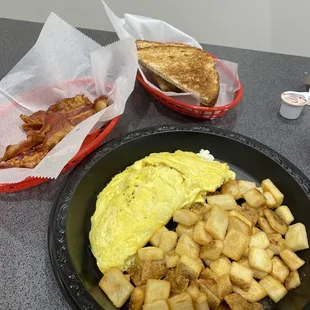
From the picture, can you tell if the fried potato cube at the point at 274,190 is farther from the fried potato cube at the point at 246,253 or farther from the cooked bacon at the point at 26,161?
the cooked bacon at the point at 26,161

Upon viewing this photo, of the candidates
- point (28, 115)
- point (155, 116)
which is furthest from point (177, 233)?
point (28, 115)

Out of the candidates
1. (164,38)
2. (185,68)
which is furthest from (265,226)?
(164,38)

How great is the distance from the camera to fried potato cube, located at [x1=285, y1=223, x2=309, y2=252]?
3.12 feet

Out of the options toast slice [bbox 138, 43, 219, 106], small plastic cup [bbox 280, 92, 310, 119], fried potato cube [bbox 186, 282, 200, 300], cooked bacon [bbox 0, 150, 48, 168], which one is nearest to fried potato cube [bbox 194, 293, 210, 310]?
fried potato cube [bbox 186, 282, 200, 300]

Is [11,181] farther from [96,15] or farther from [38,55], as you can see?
[96,15]

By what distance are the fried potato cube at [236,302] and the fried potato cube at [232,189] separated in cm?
30

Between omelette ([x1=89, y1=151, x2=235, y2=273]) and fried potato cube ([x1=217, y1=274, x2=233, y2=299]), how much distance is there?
20 centimetres

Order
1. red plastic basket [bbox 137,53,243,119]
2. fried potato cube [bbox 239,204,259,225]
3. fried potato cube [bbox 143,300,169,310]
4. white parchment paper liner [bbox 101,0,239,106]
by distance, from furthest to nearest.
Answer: white parchment paper liner [bbox 101,0,239,106]
red plastic basket [bbox 137,53,243,119]
fried potato cube [bbox 239,204,259,225]
fried potato cube [bbox 143,300,169,310]

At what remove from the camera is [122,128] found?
4.43ft

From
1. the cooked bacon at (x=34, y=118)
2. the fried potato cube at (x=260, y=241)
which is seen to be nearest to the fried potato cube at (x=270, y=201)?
the fried potato cube at (x=260, y=241)

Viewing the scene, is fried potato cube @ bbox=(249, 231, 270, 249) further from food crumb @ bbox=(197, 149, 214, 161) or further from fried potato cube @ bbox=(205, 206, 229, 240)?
food crumb @ bbox=(197, 149, 214, 161)

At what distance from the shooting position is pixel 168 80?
133 centimetres

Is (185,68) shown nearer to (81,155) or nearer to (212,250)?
(81,155)

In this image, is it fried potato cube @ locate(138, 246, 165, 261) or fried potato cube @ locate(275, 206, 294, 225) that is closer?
fried potato cube @ locate(138, 246, 165, 261)
